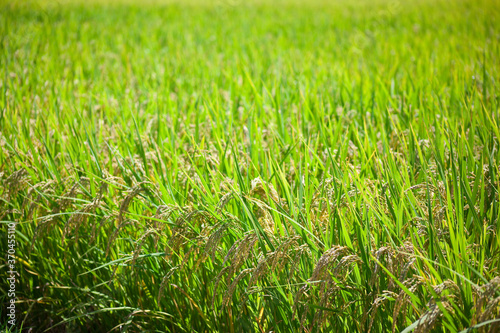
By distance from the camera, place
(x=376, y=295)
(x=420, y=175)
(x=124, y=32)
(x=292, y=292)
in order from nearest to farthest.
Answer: (x=376, y=295) < (x=292, y=292) < (x=420, y=175) < (x=124, y=32)

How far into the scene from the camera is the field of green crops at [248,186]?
1114mm

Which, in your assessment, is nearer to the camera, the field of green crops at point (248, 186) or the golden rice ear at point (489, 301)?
the golden rice ear at point (489, 301)

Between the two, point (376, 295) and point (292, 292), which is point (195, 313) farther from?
point (376, 295)

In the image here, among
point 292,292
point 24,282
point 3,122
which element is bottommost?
point 24,282

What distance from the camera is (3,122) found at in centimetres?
234

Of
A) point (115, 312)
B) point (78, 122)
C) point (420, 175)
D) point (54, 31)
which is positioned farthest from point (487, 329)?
point (54, 31)

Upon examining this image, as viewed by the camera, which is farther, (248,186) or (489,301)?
(248,186)

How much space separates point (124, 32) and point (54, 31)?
111 cm

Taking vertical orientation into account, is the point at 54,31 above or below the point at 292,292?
above

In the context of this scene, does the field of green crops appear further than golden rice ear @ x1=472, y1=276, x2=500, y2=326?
Yes

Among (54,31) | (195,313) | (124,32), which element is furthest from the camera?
(124,32)

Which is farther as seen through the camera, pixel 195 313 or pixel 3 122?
pixel 3 122

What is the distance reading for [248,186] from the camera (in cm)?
146

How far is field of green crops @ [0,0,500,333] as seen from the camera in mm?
1114
